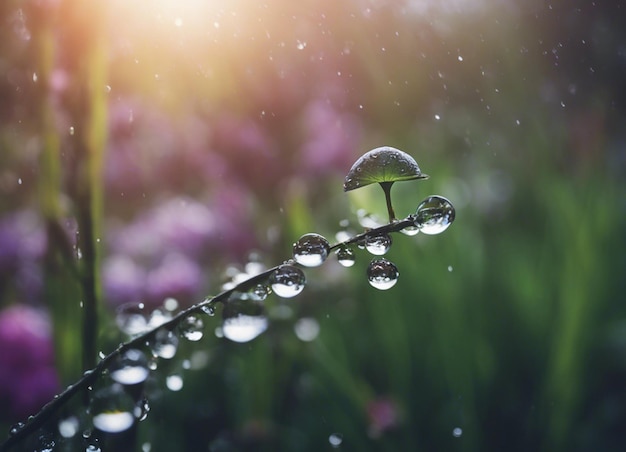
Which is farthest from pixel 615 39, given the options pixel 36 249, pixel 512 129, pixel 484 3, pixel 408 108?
pixel 36 249

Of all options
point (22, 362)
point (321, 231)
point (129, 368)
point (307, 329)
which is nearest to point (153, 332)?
point (129, 368)

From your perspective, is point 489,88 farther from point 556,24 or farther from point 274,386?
point 274,386

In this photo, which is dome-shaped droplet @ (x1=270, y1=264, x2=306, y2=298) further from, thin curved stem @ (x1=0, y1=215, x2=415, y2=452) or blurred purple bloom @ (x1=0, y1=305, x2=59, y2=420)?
blurred purple bloom @ (x1=0, y1=305, x2=59, y2=420)

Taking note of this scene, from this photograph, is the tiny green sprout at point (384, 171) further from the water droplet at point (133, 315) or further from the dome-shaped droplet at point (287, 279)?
the water droplet at point (133, 315)

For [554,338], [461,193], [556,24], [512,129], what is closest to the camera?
[556,24]

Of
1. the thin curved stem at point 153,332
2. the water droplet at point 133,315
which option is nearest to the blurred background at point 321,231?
the water droplet at point 133,315

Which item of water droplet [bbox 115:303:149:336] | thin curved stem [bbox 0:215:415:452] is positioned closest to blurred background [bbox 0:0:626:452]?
water droplet [bbox 115:303:149:336]
